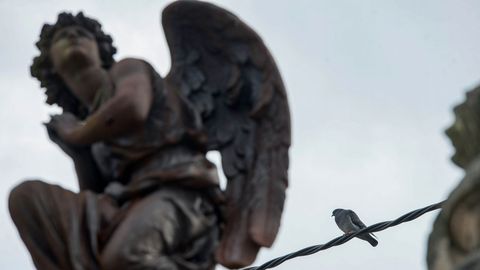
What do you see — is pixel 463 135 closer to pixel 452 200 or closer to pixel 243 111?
pixel 452 200

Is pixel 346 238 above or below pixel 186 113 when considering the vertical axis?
below

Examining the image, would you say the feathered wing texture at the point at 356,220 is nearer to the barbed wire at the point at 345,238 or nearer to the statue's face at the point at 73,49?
the barbed wire at the point at 345,238

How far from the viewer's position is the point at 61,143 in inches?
224

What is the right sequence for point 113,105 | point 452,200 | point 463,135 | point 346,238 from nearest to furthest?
point 452,200 → point 463,135 → point 113,105 → point 346,238

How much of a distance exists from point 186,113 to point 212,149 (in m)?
0.23

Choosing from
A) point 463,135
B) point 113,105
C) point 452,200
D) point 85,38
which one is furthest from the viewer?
point 85,38

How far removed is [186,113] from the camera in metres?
5.78

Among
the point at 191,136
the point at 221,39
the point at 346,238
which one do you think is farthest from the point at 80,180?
the point at 346,238

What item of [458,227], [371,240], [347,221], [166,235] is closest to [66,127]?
[166,235]

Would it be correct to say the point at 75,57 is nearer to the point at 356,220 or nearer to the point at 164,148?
the point at 164,148

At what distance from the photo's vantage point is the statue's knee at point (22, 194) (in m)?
5.39

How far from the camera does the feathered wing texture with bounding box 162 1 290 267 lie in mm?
5648

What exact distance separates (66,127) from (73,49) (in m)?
0.37

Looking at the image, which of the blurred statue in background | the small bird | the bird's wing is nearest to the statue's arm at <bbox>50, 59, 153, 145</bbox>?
the blurred statue in background
